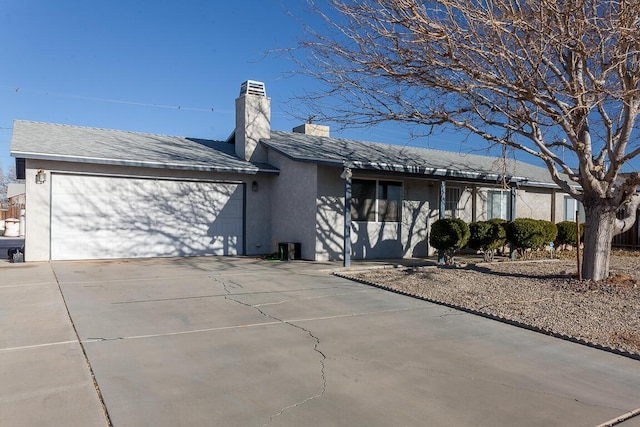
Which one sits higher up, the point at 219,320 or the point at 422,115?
the point at 422,115

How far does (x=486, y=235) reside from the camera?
585 inches

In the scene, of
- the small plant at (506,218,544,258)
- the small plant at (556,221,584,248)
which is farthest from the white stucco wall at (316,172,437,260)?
the small plant at (556,221,584,248)

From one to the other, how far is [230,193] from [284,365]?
36.8 ft

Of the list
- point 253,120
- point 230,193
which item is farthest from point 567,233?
point 230,193

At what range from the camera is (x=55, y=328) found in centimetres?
634

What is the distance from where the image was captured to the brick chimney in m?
16.6

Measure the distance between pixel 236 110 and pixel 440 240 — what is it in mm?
8371

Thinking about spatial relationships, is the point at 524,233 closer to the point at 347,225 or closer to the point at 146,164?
the point at 347,225

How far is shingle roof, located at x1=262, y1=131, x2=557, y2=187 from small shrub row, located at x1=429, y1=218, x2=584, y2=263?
1576 millimetres

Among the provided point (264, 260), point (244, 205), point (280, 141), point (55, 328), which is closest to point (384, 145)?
point (280, 141)

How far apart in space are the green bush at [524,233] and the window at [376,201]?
3499 mm

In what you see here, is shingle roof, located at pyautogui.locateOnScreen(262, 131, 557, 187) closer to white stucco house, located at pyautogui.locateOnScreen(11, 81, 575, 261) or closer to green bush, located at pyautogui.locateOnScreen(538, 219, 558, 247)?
white stucco house, located at pyautogui.locateOnScreen(11, 81, 575, 261)

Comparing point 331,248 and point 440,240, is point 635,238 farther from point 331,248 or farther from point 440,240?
point 331,248

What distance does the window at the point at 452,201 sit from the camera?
17703 mm
